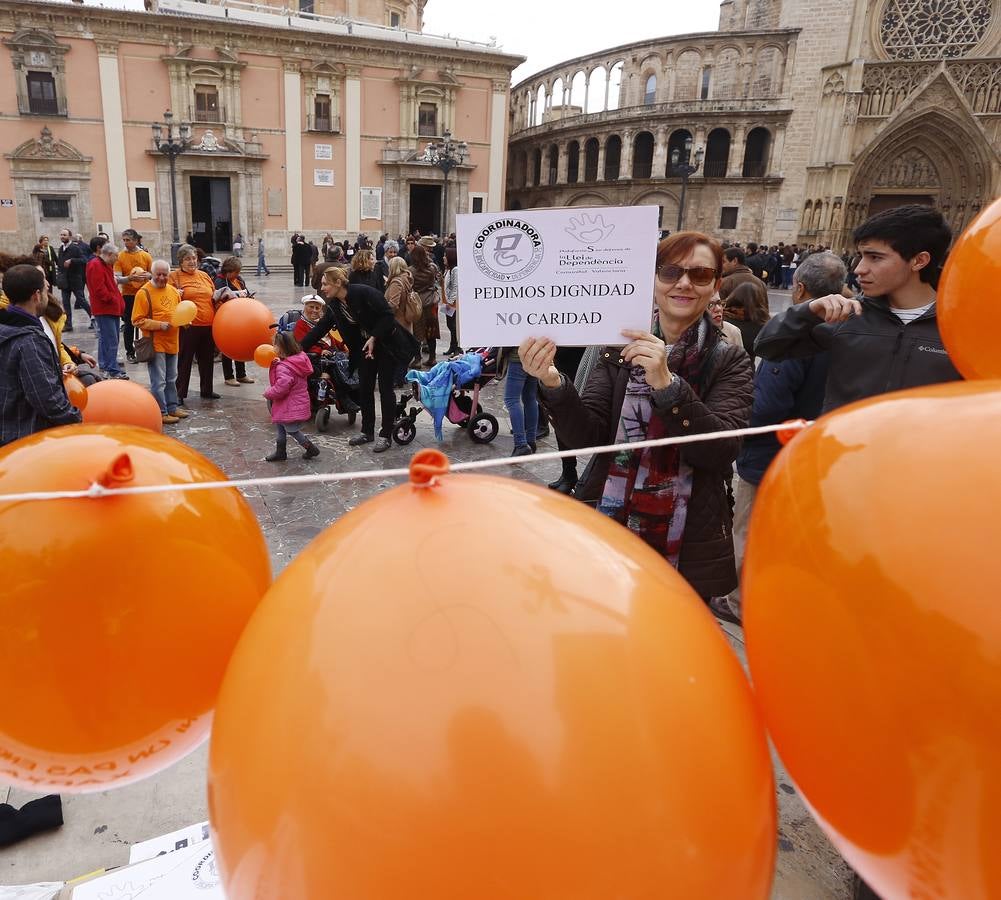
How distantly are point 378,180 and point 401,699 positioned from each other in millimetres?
36069

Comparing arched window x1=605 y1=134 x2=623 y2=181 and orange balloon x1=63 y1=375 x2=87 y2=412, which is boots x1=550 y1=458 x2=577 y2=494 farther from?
arched window x1=605 y1=134 x2=623 y2=181

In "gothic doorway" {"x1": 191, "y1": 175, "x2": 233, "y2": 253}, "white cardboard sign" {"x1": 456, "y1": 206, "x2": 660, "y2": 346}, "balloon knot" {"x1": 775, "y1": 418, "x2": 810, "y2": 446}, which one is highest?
"gothic doorway" {"x1": 191, "y1": 175, "x2": 233, "y2": 253}

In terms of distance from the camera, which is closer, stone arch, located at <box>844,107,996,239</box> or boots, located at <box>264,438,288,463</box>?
boots, located at <box>264,438,288,463</box>

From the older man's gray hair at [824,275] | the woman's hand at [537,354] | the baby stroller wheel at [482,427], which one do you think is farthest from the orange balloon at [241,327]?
the woman's hand at [537,354]

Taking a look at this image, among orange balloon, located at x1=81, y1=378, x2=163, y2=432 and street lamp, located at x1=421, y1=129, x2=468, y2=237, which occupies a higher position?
street lamp, located at x1=421, y1=129, x2=468, y2=237

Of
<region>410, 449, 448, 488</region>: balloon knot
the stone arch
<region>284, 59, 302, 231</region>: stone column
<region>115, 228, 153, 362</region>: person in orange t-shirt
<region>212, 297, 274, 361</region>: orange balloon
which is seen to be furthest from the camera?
<region>284, 59, 302, 231</region>: stone column

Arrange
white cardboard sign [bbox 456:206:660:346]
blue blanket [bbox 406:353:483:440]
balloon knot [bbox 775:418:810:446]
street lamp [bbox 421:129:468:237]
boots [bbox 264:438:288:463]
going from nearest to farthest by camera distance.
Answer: balloon knot [bbox 775:418:810:446] → white cardboard sign [bbox 456:206:660:346] → boots [bbox 264:438:288:463] → blue blanket [bbox 406:353:483:440] → street lamp [bbox 421:129:468:237]

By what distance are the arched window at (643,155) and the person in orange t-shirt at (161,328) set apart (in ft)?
118

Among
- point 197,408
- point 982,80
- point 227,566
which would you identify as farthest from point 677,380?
point 982,80

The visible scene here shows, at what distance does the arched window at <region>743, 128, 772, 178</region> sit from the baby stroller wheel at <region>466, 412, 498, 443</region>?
33.4 metres

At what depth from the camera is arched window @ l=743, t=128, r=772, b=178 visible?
34750 millimetres

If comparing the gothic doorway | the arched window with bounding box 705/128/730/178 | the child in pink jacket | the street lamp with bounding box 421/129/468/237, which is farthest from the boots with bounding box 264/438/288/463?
the arched window with bounding box 705/128/730/178

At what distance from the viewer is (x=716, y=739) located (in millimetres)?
815

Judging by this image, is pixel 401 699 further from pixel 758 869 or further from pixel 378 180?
pixel 378 180
